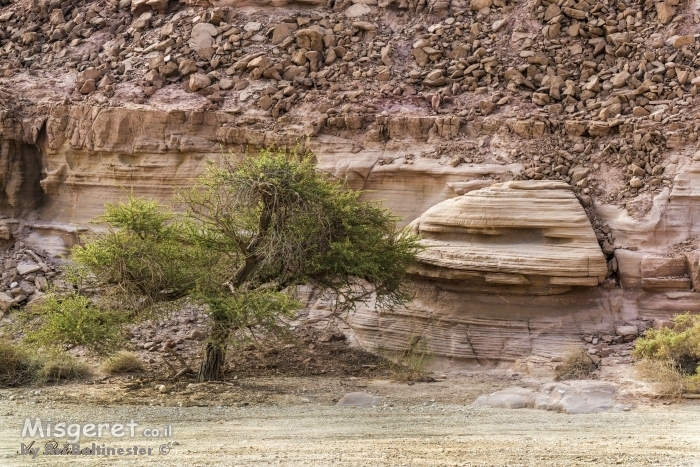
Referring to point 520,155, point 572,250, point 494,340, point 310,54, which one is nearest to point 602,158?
point 520,155

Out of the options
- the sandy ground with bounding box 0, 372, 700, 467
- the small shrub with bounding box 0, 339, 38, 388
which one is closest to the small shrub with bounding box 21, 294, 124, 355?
the sandy ground with bounding box 0, 372, 700, 467

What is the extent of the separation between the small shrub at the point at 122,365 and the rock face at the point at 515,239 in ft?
16.5

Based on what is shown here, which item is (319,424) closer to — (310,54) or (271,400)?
(271,400)

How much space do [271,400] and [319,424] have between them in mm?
2054

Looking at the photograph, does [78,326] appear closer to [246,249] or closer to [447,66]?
[246,249]

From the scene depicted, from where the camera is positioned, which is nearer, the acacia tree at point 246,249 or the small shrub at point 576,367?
the acacia tree at point 246,249

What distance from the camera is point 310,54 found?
20844 millimetres

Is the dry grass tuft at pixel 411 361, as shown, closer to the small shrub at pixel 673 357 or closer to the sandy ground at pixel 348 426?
the sandy ground at pixel 348 426

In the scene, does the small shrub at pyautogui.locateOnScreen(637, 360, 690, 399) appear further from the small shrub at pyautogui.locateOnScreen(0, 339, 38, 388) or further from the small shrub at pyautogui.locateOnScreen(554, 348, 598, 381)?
the small shrub at pyautogui.locateOnScreen(0, 339, 38, 388)

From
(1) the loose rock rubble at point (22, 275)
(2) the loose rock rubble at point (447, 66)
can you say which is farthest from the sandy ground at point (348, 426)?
(2) the loose rock rubble at point (447, 66)

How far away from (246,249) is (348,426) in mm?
4499

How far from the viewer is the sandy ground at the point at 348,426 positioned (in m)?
9.34

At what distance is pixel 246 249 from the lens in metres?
15.0

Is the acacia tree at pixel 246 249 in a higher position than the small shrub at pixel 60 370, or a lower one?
higher
